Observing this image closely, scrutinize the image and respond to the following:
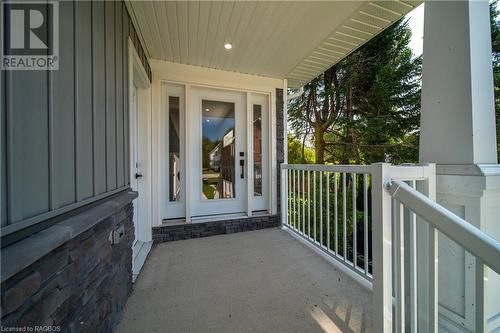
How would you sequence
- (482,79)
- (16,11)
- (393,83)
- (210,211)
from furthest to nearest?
(393,83), (210,211), (482,79), (16,11)

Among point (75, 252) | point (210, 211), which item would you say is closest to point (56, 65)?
point (75, 252)

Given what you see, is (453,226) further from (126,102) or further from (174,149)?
(174,149)

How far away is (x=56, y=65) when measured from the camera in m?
0.86

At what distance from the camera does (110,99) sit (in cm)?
142

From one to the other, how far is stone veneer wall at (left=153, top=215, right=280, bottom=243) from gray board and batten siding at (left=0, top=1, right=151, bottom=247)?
55.6 inches

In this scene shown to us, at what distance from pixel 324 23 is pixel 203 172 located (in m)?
2.26

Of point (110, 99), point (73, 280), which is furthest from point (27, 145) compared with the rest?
point (110, 99)

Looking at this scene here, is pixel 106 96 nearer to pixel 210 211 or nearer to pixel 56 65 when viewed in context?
pixel 56 65

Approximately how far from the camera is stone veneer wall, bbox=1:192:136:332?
633 mm

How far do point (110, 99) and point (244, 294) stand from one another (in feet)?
5.46

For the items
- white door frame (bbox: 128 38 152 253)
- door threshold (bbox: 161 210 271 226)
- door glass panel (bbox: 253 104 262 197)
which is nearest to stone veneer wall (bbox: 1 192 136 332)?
white door frame (bbox: 128 38 152 253)

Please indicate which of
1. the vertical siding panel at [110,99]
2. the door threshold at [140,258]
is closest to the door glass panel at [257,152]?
the door threshold at [140,258]

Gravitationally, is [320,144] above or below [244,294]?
above

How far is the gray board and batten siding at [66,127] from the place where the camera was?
2.14 ft
